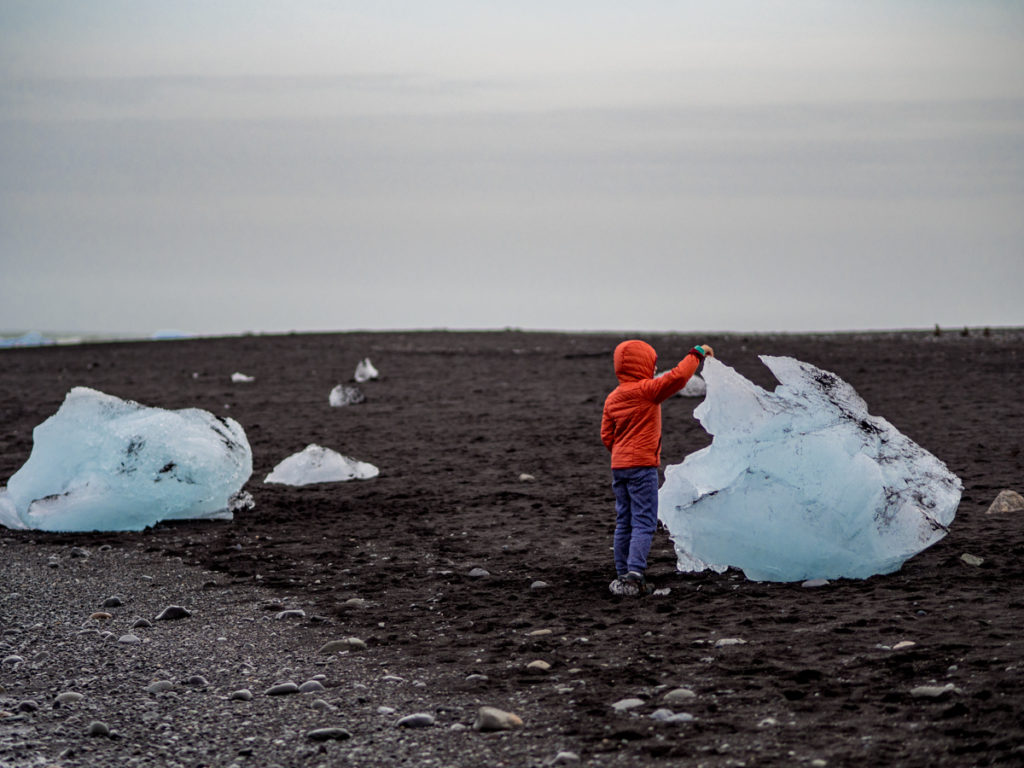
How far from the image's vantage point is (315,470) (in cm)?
1162

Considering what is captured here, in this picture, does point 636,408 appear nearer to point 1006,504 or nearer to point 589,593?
point 589,593

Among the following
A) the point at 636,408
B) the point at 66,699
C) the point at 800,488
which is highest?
the point at 636,408

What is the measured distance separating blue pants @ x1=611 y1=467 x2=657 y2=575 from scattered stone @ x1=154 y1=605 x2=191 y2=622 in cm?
288

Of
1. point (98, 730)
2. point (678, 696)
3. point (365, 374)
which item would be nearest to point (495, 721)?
point (678, 696)

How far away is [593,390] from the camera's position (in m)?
18.1

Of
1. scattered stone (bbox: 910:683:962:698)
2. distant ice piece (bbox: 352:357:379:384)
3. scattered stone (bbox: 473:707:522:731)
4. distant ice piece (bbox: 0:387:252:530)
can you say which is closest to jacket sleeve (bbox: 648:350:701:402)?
scattered stone (bbox: 910:683:962:698)

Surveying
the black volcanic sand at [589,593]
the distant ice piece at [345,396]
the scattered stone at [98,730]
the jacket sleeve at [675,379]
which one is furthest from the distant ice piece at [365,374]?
the scattered stone at [98,730]

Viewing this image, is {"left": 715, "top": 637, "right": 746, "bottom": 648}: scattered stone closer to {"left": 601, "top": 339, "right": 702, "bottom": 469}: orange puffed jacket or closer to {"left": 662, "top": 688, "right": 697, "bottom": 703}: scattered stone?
{"left": 662, "top": 688, "right": 697, "bottom": 703}: scattered stone

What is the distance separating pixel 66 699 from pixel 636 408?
12.7 feet

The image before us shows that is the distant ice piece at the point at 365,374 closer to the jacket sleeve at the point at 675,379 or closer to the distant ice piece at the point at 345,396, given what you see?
the distant ice piece at the point at 345,396

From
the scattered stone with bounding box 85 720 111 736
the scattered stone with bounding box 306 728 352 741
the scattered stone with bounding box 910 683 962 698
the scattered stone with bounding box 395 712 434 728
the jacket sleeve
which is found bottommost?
the scattered stone with bounding box 85 720 111 736

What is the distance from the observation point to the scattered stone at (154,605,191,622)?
6770mm

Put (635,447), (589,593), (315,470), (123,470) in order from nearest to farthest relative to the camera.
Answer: (589,593)
(635,447)
(123,470)
(315,470)

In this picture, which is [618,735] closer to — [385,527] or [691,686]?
[691,686]
